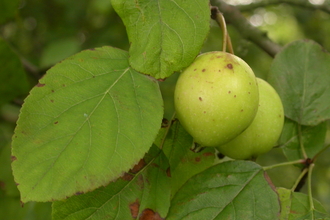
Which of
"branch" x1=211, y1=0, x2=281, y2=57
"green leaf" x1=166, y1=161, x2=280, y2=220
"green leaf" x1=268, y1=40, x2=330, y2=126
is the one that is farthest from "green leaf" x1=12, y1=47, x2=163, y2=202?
"branch" x1=211, y1=0, x2=281, y2=57

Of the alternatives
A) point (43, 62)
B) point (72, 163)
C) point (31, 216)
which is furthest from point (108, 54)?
point (43, 62)

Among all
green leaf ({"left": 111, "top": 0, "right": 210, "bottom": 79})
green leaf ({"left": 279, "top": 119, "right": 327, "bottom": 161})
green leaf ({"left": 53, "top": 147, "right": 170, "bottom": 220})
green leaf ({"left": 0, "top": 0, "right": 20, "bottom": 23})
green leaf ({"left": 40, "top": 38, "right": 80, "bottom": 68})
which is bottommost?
green leaf ({"left": 40, "top": 38, "right": 80, "bottom": 68})

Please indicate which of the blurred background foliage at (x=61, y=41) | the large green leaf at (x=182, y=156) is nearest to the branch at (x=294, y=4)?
the blurred background foliage at (x=61, y=41)

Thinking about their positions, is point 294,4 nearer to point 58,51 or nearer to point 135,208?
point 58,51

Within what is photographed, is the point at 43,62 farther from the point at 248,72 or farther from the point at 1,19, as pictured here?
the point at 248,72

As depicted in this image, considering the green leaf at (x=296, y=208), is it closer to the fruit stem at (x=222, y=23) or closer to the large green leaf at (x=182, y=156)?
the large green leaf at (x=182, y=156)

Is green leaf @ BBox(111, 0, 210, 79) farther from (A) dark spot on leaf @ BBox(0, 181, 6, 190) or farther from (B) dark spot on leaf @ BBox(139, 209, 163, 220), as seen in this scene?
(A) dark spot on leaf @ BBox(0, 181, 6, 190)

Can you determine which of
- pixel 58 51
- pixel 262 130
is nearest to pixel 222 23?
pixel 262 130
